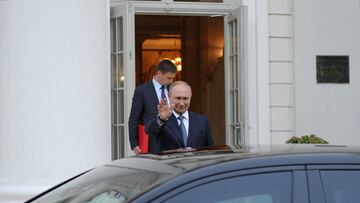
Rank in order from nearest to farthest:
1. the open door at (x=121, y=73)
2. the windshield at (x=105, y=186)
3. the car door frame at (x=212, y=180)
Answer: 1. the car door frame at (x=212, y=180)
2. the windshield at (x=105, y=186)
3. the open door at (x=121, y=73)

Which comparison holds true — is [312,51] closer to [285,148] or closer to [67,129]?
[67,129]

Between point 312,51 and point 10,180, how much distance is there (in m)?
4.47

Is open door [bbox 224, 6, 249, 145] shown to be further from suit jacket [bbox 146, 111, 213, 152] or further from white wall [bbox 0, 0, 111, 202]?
suit jacket [bbox 146, 111, 213, 152]

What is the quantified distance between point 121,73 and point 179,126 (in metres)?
3.75

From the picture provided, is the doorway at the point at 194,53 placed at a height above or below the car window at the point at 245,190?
above

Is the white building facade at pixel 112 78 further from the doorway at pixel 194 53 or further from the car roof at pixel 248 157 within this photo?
the car roof at pixel 248 157

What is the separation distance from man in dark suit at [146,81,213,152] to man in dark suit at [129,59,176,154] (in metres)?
1.15

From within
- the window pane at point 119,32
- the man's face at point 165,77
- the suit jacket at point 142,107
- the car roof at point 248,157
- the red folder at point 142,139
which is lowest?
the red folder at point 142,139

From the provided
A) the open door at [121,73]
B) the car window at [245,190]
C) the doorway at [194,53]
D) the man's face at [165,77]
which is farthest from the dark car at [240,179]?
the doorway at [194,53]

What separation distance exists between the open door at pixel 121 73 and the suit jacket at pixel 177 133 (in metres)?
3.43

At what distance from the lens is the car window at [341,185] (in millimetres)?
4230

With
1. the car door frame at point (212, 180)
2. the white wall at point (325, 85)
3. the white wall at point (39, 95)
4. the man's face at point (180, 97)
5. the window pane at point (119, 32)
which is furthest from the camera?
the white wall at point (325, 85)

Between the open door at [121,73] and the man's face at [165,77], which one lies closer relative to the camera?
the man's face at [165,77]

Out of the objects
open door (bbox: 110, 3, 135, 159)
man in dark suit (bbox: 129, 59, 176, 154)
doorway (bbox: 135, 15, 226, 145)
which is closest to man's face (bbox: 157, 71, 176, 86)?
man in dark suit (bbox: 129, 59, 176, 154)
